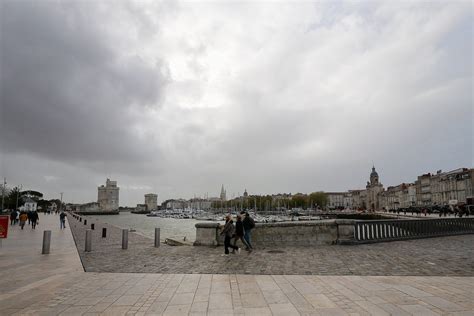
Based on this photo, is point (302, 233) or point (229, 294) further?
point (302, 233)

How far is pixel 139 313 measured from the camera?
18.5ft

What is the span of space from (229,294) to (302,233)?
25.7 ft

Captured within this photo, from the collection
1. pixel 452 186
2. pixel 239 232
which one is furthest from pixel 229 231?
pixel 452 186

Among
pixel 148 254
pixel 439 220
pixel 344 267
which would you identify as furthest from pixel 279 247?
pixel 439 220

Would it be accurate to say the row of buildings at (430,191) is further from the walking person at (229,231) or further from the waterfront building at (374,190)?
the walking person at (229,231)

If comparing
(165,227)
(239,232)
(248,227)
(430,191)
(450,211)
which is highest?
(430,191)

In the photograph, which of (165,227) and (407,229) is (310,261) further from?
(165,227)

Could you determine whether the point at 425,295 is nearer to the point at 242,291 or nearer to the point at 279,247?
the point at 242,291

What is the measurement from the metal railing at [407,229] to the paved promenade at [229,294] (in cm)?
622

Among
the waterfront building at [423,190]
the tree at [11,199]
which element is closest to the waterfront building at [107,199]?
the tree at [11,199]

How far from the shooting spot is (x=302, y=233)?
13906 millimetres

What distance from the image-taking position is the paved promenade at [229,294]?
5.70m

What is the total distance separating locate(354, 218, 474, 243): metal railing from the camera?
46.3 ft

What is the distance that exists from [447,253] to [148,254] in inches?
448
